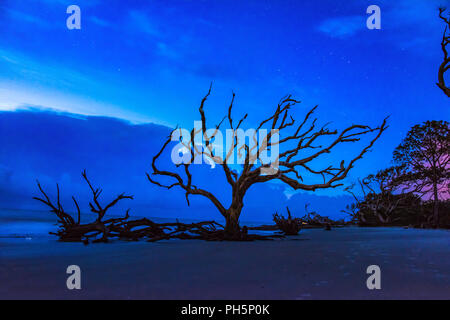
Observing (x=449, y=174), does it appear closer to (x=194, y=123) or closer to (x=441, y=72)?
(x=441, y=72)

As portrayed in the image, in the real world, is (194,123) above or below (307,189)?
above

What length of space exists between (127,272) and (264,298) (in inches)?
91.6

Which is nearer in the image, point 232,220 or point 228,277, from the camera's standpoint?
point 228,277

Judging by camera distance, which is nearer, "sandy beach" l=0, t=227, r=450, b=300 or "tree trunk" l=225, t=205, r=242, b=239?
"sandy beach" l=0, t=227, r=450, b=300

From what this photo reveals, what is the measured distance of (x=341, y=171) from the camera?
41.4 ft

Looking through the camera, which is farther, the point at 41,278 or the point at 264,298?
the point at 41,278

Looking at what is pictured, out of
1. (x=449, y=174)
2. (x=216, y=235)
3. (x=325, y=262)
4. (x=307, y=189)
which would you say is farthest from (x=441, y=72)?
(x=449, y=174)

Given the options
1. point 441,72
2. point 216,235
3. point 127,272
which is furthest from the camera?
point 216,235

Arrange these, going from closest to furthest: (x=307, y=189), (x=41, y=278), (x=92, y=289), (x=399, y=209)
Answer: (x=92, y=289), (x=41, y=278), (x=307, y=189), (x=399, y=209)

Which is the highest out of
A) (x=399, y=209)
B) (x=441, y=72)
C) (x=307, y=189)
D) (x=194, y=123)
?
(x=441, y=72)

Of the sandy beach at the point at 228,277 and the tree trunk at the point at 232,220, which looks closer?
the sandy beach at the point at 228,277

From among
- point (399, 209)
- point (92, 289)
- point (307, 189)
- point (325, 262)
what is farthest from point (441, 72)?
point (399, 209)

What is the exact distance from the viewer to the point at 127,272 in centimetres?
489
